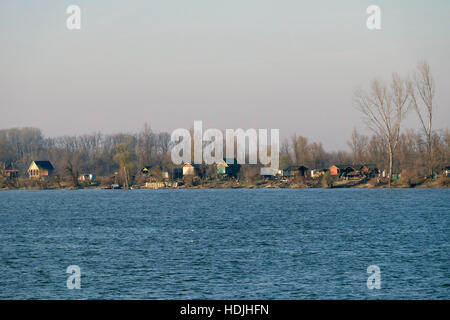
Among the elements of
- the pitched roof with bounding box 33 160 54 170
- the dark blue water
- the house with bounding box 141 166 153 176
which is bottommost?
the dark blue water

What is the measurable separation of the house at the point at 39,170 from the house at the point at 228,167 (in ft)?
165

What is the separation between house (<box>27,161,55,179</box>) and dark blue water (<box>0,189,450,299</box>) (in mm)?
107483

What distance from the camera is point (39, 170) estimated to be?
161 meters

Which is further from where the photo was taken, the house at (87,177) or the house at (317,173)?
the house at (87,177)

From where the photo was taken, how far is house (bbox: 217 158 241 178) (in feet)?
474

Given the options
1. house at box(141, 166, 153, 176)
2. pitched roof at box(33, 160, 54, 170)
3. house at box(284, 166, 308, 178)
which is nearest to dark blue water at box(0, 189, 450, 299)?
house at box(284, 166, 308, 178)

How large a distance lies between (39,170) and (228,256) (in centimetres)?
13859

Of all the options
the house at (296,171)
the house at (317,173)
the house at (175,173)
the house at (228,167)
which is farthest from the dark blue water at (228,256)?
the house at (175,173)

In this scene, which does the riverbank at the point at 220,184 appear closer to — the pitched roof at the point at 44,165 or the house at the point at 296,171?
the house at the point at 296,171

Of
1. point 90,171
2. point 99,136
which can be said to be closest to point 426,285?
point 90,171

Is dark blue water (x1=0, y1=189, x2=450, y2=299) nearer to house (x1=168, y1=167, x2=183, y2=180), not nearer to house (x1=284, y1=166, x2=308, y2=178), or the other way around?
house (x1=284, y1=166, x2=308, y2=178)

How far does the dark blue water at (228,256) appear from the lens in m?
Answer: 23.4

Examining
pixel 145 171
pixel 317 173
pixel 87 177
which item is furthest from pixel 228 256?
pixel 87 177

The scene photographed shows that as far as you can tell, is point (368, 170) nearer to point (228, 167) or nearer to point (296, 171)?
point (296, 171)
